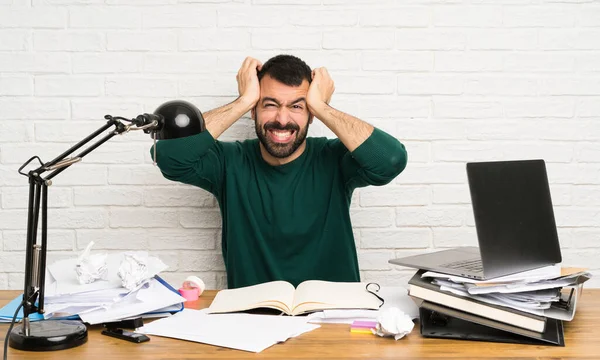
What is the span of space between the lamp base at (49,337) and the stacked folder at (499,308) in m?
0.74

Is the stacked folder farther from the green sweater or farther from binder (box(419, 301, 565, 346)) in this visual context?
the green sweater

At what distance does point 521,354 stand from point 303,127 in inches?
52.4

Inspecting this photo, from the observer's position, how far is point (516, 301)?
141 centimetres

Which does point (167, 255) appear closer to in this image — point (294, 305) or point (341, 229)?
point (341, 229)

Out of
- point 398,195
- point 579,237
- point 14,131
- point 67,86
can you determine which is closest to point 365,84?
point 398,195

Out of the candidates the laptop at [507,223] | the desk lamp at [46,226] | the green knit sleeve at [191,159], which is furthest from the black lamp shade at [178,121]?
the green knit sleeve at [191,159]

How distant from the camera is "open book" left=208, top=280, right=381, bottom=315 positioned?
1559 millimetres

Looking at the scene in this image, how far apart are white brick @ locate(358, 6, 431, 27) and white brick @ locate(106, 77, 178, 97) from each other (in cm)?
79

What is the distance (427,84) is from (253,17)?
728 millimetres

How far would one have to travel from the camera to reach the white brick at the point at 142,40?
8.31 ft

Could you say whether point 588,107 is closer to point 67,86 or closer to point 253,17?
point 253,17

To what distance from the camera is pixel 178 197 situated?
8.59 feet

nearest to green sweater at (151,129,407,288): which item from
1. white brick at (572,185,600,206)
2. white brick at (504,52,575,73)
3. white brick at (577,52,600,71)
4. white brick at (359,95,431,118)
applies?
white brick at (359,95,431,118)

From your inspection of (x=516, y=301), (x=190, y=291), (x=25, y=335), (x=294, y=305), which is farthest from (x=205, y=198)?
(x=516, y=301)
